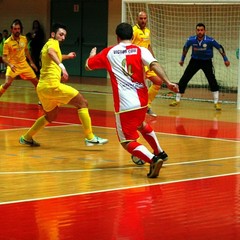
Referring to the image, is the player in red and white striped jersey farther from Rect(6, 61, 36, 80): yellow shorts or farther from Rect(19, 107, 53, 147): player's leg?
Rect(6, 61, 36, 80): yellow shorts

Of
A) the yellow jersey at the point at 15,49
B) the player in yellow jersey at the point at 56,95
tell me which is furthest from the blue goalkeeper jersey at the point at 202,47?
the player in yellow jersey at the point at 56,95

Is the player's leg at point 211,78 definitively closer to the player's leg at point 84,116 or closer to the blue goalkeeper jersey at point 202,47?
the blue goalkeeper jersey at point 202,47

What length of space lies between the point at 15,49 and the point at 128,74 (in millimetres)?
8204

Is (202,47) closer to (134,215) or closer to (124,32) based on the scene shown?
(124,32)

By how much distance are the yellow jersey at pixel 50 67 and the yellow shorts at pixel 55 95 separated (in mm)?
102

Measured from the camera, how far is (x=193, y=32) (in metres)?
24.1

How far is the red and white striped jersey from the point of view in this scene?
30.6 feet

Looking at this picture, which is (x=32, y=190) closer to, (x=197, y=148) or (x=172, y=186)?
(x=172, y=186)

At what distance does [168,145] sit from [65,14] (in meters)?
18.8

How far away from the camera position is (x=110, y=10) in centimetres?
2858

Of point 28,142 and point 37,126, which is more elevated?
point 37,126

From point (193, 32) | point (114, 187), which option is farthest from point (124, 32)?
point (193, 32)

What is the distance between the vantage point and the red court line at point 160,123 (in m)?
13.8

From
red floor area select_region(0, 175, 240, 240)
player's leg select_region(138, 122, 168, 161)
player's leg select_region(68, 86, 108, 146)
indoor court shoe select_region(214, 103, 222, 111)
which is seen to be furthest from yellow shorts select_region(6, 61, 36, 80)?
red floor area select_region(0, 175, 240, 240)
